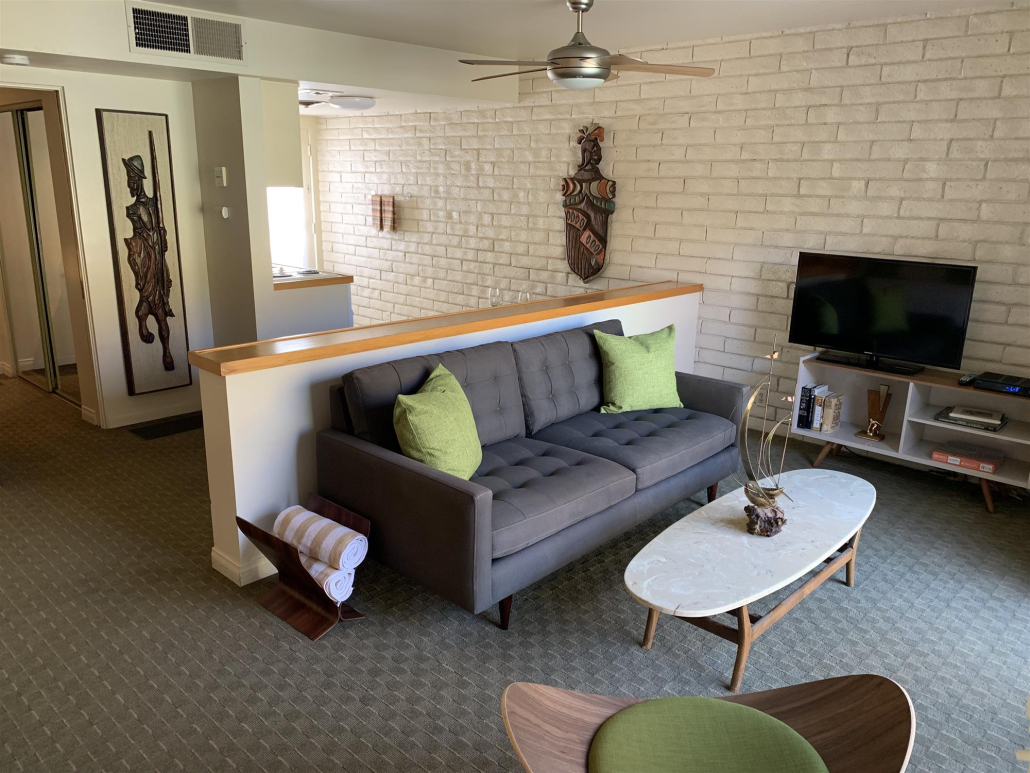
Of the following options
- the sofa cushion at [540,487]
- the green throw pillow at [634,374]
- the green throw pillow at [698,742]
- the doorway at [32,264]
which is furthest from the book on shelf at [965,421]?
the doorway at [32,264]

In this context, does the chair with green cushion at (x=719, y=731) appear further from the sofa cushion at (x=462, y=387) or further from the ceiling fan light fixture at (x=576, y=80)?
the ceiling fan light fixture at (x=576, y=80)

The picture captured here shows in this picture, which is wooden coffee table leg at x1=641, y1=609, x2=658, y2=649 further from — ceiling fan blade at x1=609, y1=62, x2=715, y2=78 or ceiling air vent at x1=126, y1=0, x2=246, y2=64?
ceiling air vent at x1=126, y1=0, x2=246, y2=64

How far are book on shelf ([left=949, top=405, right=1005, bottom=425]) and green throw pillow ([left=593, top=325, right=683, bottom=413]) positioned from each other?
4.79 feet

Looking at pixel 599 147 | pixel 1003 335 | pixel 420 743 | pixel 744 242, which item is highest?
pixel 599 147

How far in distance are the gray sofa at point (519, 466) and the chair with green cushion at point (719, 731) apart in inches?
35.9

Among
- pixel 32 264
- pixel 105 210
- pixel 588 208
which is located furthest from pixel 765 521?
pixel 32 264

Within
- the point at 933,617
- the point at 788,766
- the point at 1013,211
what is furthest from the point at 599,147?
the point at 788,766

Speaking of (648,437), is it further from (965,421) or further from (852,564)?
(965,421)

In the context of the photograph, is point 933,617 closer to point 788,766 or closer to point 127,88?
point 788,766

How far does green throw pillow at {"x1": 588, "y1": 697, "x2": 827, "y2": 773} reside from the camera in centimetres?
155

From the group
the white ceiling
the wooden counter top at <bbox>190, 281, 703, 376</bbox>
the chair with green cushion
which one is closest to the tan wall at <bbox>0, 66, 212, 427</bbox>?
the white ceiling

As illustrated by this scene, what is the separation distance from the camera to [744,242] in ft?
15.8

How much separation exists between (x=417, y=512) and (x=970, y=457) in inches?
115

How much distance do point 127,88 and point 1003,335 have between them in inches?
204
